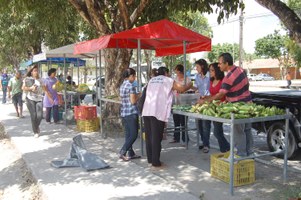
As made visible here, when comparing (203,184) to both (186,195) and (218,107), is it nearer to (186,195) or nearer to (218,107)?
(186,195)

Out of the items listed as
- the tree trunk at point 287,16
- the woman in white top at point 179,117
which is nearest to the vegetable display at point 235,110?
the tree trunk at point 287,16

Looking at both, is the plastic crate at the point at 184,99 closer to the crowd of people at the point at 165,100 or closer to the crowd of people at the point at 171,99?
the crowd of people at the point at 171,99

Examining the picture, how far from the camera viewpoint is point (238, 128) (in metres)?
5.76

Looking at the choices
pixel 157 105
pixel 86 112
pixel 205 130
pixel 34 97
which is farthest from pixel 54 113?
pixel 157 105

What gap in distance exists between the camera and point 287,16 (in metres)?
5.43

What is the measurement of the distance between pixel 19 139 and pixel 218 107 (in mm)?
5935

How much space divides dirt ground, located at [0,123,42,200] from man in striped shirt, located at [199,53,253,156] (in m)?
3.04

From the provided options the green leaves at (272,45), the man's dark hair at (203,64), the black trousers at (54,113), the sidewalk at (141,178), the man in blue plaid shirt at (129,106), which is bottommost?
the sidewalk at (141,178)

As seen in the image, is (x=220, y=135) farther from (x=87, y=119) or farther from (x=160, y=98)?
(x=87, y=119)

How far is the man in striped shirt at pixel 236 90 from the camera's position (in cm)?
571

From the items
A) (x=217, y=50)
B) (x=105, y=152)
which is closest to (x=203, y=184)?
(x=105, y=152)

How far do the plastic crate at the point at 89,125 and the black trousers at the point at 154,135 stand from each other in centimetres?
408

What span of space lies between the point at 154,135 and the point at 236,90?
1.54m

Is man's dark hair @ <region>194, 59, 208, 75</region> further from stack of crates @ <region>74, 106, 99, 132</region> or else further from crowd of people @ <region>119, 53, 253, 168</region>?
stack of crates @ <region>74, 106, 99, 132</region>
